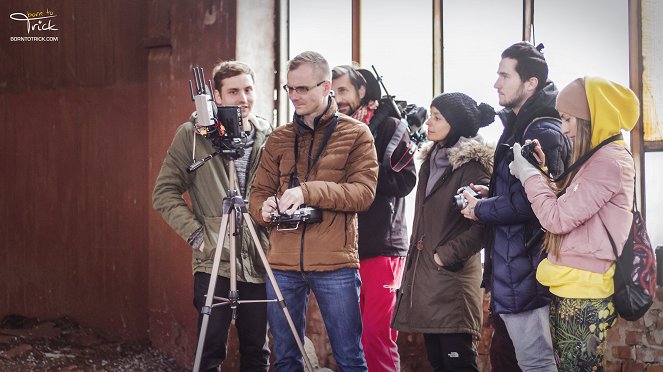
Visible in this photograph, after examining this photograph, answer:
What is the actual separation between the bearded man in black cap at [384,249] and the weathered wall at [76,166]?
7.30 feet

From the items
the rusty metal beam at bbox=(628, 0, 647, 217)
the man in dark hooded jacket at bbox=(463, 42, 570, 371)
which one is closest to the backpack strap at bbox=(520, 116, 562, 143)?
the man in dark hooded jacket at bbox=(463, 42, 570, 371)

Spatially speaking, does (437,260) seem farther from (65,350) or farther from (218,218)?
(65,350)

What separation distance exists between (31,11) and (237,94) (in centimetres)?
279

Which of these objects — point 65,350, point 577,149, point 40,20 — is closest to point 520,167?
point 577,149

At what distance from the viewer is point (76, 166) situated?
6062 millimetres

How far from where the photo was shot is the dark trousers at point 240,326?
4.01 m

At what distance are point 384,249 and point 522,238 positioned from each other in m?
0.84

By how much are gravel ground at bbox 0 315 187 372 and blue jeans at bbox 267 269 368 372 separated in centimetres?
190

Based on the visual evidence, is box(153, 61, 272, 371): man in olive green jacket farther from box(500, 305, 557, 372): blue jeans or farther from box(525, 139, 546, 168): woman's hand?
box(525, 139, 546, 168): woman's hand

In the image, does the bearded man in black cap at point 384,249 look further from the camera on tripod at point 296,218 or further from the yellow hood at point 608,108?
the yellow hood at point 608,108

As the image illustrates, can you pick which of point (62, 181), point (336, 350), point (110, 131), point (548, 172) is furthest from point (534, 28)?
point (62, 181)

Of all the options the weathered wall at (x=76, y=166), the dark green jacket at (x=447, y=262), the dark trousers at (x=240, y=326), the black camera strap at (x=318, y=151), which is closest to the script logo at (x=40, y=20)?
the weathered wall at (x=76, y=166)

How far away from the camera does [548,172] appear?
3.44 m

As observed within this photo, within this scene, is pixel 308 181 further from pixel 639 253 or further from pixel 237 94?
pixel 639 253
